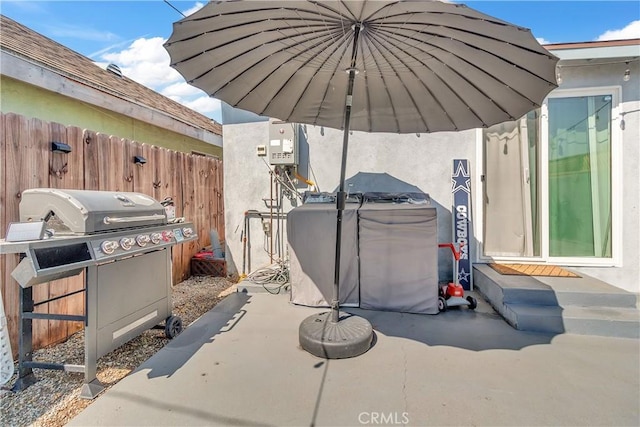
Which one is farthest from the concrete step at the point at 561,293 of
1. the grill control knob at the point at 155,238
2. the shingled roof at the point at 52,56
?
the shingled roof at the point at 52,56

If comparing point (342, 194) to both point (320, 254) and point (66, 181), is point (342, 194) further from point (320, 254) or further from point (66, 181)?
point (66, 181)

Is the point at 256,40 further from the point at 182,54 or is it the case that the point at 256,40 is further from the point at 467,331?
the point at 467,331

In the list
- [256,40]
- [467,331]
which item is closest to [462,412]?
[467,331]

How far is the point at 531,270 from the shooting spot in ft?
13.6

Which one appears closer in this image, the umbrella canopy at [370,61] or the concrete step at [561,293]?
the umbrella canopy at [370,61]

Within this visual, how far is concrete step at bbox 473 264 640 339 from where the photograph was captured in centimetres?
312

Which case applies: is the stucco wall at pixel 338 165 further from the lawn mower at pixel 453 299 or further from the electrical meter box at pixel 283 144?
the lawn mower at pixel 453 299

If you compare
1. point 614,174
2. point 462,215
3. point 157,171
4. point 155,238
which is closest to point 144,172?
point 157,171

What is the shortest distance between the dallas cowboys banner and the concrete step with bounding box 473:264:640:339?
2.21ft

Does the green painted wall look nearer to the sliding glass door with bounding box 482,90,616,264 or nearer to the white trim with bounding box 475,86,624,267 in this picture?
the white trim with bounding box 475,86,624,267

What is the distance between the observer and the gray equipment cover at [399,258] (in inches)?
142

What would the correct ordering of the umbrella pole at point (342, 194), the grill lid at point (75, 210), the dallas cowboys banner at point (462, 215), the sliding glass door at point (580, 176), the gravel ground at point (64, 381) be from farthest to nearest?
1. the dallas cowboys banner at point (462, 215)
2. the sliding glass door at point (580, 176)
3. the umbrella pole at point (342, 194)
4. the grill lid at point (75, 210)
5. the gravel ground at point (64, 381)

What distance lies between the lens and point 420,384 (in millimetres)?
2318

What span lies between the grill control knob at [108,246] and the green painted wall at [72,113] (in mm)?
3225
